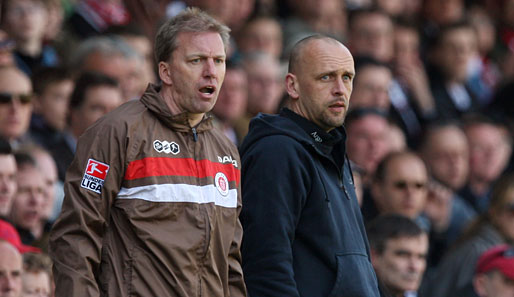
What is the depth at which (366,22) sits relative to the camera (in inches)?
458

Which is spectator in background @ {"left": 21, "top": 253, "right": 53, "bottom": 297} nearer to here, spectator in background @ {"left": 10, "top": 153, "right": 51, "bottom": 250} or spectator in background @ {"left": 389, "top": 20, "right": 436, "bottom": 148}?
spectator in background @ {"left": 10, "top": 153, "right": 51, "bottom": 250}

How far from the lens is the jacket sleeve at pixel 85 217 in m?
3.99

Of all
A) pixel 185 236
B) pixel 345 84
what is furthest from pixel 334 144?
pixel 185 236

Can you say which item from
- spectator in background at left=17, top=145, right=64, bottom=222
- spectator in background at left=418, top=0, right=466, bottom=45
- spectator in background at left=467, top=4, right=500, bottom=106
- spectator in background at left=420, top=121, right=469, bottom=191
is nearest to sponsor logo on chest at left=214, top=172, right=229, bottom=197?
spectator in background at left=17, top=145, right=64, bottom=222

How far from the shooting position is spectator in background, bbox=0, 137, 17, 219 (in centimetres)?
641

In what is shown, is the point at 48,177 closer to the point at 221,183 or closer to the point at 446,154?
the point at 221,183

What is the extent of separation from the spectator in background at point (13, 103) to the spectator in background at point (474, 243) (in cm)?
347

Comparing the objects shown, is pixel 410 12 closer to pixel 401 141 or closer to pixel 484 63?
pixel 484 63

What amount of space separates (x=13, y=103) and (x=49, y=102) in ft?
2.32

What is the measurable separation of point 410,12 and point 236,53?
174 inches

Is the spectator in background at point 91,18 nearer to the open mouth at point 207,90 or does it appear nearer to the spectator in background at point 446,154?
the spectator in background at point 446,154

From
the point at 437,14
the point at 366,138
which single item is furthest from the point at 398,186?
the point at 437,14

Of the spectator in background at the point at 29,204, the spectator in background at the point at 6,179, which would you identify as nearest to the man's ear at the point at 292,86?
the spectator in background at the point at 6,179

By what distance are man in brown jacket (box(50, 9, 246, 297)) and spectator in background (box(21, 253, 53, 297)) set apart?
193cm
